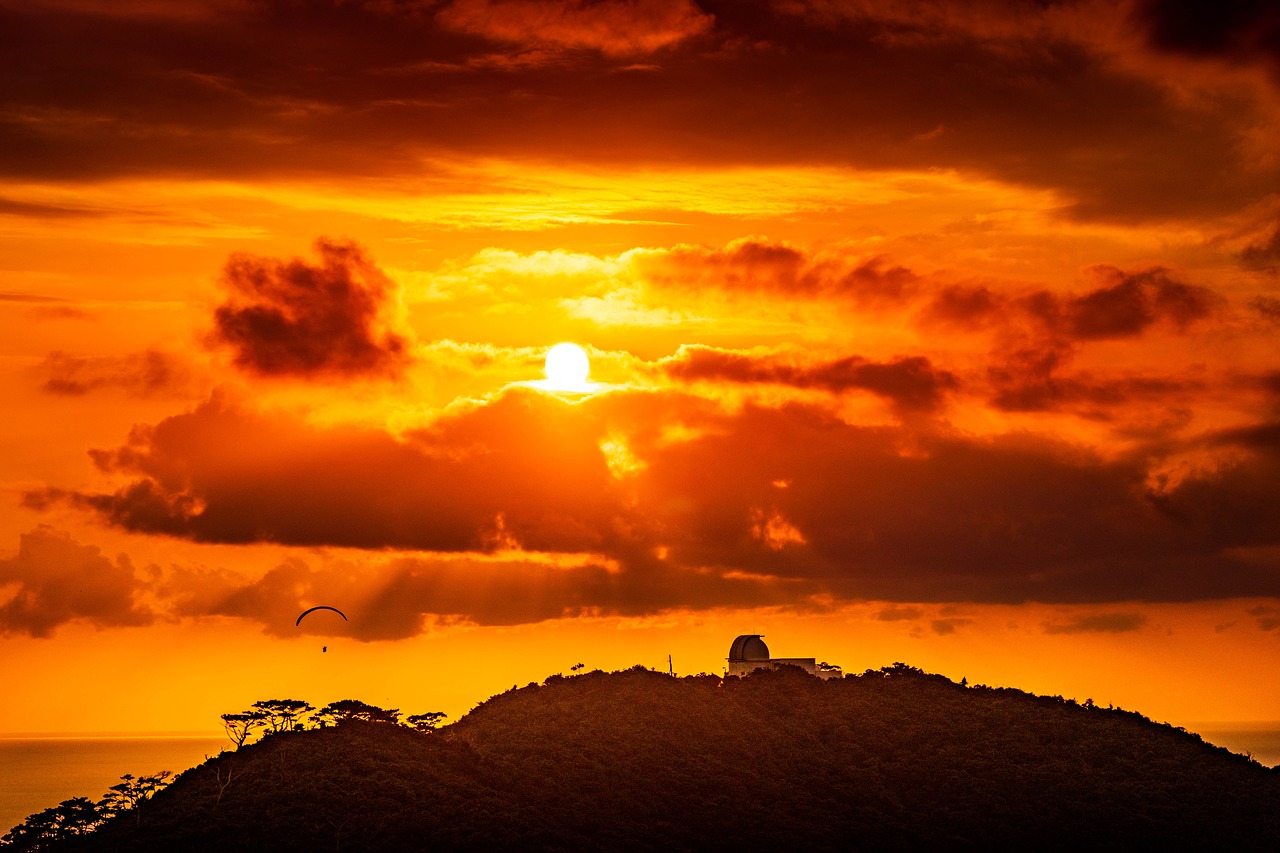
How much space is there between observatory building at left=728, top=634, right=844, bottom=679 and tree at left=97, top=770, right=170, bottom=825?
4880 cm

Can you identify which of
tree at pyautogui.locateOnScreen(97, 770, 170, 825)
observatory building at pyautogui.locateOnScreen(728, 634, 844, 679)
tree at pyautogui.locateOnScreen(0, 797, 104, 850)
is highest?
observatory building at pyautogui.locateOnScreen(728, 634, 844, 679)

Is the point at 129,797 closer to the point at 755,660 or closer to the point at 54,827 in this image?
the point at 54,827

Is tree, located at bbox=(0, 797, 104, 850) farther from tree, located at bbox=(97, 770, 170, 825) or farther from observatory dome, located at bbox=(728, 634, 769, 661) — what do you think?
observatory dome, located at bbox=(728, 634, 769, 661)

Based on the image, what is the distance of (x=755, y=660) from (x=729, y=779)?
27.9m

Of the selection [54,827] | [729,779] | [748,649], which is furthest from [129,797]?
[748,649]

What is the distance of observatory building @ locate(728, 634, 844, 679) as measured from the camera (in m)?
120

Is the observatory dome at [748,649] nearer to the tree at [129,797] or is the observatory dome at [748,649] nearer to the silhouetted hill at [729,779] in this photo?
the silhouetted hill at [729,779]

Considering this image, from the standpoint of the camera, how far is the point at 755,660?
398ft

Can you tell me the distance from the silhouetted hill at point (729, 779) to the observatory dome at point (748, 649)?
30.7 feet

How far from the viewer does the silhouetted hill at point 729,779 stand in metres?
83.8

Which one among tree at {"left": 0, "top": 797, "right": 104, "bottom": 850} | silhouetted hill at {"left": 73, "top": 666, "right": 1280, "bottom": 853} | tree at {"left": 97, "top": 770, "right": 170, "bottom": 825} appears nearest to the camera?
tree at {"left": 0, "top": 797, "right": 104, "bottom": 850}

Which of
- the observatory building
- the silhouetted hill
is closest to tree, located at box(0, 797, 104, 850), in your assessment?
the silhouetted hill

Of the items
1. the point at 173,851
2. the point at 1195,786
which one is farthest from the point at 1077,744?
the point at 173,851

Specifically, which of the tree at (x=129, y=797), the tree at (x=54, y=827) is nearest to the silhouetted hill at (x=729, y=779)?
the tree at (x=129, y=797)
